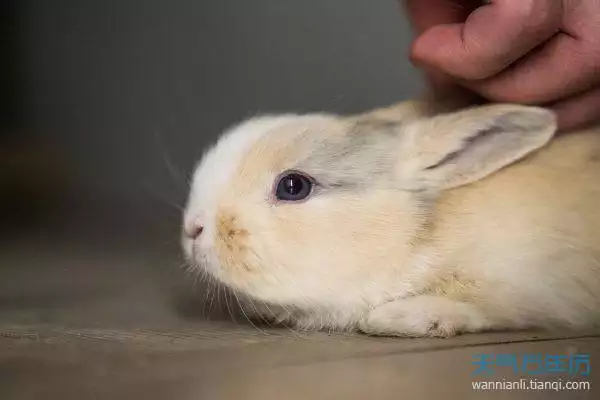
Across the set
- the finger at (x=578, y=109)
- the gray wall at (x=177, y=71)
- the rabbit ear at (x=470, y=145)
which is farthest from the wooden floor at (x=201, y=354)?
the gray wall at (x=177, y=71)

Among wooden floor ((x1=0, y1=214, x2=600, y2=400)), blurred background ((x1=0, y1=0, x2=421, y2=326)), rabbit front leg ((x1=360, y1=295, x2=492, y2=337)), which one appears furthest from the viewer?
blurred background ((x1=0, y1=0, x2=421, y2=326))

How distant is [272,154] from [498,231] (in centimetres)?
38

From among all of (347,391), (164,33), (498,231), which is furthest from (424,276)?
(164,33)

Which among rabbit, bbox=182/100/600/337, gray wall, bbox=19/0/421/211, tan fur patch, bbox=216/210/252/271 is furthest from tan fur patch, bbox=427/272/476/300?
gray wall, bbox=19/0/421/211

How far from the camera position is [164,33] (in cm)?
208

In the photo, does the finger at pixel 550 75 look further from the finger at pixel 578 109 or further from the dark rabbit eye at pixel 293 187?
the dark rabbit eye at pixel 293 187

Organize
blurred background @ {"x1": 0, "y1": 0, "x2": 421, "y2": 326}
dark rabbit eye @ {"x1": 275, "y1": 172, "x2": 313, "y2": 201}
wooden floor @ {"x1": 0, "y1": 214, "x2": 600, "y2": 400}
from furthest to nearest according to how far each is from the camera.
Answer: blurred background @ {"x1": 0, "y1": 0, "x2": 421, "y2": 326}
dark rabbit eye @ {"x1": 275, "y1": 172, "x2": 313, "y2": 201}
wooden floor @ {"x1": 0, "y1": 214, "x2": 600, "y2": 400}

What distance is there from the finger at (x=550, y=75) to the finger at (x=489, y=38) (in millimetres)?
35

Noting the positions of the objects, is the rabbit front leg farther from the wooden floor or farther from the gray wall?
the gray wall

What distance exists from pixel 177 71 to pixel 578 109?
105 cm

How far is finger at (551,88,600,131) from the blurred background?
635 millimetres

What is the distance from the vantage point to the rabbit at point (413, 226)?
4.24 ft

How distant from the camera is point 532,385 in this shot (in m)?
0.97

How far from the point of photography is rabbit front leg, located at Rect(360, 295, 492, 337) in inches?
48.0
